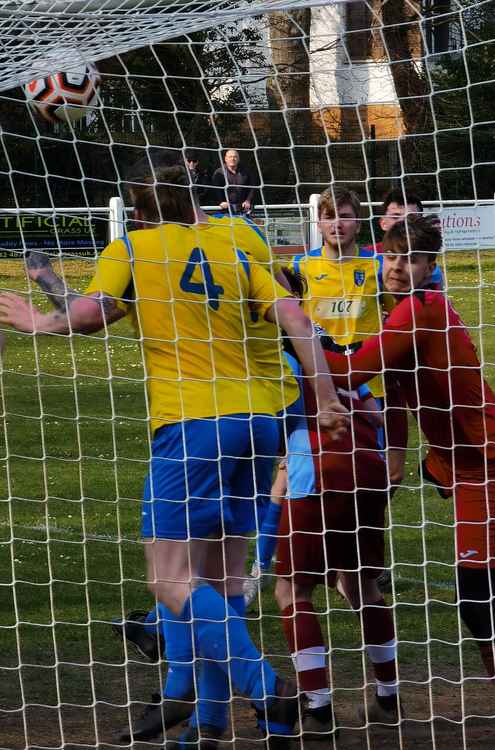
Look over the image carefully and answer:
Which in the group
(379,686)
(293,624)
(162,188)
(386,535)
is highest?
(162,188)

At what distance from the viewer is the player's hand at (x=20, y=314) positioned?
3566 millimetres

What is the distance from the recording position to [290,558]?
12.7ft

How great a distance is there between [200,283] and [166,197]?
281 millimetres

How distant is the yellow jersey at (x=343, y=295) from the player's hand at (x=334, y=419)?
4.51 feet

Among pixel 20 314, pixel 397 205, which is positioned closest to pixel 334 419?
pixel 20 314

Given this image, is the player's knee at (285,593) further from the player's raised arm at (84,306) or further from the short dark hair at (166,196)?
the short dark hair at (166,196)

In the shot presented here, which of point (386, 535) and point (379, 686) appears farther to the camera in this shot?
point (386, 535)

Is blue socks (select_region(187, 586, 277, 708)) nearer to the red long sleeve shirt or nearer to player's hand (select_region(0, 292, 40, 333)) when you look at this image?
the red long sleeve shirt

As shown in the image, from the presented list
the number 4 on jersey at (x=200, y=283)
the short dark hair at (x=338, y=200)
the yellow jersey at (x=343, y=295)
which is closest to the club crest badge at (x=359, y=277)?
the yellow jersey at (x=343, y=295)

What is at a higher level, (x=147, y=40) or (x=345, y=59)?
(x=147, y=40)

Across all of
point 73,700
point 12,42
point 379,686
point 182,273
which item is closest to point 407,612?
point 379,686

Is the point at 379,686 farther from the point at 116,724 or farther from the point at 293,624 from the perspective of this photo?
the point at 116,724

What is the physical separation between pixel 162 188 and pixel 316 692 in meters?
1.69

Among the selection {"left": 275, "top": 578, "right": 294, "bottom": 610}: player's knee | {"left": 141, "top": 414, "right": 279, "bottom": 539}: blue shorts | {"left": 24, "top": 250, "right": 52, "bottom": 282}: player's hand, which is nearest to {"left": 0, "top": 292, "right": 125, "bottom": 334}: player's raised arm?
{"left": 24, "top": 250, "right": 52, "bottom": 282}: player's hand
